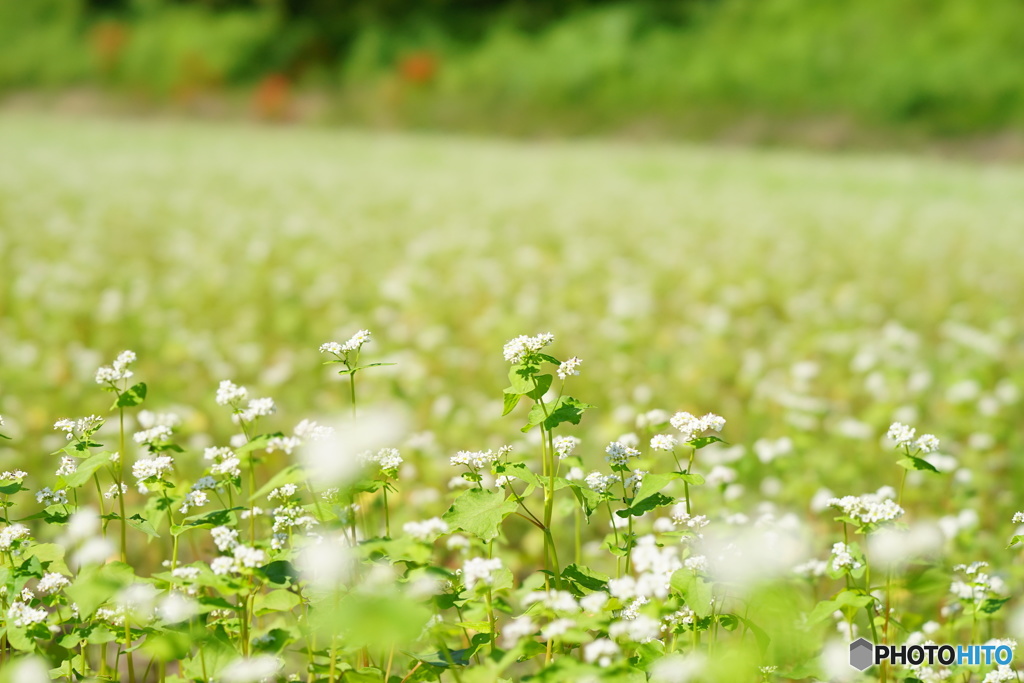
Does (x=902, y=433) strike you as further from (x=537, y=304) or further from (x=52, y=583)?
(x=537, y=304)

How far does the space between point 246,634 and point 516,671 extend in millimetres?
818

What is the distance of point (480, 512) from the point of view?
4.50 ft

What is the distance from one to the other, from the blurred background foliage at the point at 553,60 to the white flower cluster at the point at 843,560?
2126cm

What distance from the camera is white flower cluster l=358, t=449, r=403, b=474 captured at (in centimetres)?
138

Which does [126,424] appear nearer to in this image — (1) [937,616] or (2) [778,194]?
(1) [937,616]

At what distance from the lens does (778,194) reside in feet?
36.4

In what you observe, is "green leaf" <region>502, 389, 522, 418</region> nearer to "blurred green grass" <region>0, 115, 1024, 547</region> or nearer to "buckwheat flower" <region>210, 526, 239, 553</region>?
"buckwheat flower" <region>210, 526, 239, 553</region>

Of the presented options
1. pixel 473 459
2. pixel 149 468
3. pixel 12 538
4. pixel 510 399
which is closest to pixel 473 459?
pixel 473 459

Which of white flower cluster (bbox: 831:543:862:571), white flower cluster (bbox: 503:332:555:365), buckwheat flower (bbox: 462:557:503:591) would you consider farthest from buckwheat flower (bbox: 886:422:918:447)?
buckwheat flower (bbox: 462:557:503:591)

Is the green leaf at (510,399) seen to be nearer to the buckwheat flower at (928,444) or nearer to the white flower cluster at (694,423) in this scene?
the white flower cluster at (694,423)
